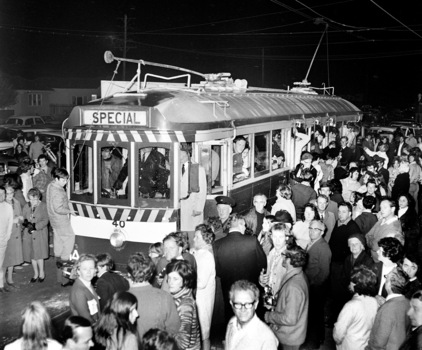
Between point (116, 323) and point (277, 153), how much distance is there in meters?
8.88

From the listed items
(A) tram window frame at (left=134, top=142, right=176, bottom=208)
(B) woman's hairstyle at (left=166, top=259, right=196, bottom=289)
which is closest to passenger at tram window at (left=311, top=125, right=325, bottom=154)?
(A) tram window frame at (left=134, top=142, right=176, bottom=208)

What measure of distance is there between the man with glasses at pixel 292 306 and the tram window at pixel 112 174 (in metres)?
3.92

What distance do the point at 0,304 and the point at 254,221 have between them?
14.3 ft

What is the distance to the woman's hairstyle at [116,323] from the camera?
14.9 ft

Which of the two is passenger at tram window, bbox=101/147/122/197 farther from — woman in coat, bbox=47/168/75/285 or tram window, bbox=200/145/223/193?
tram window, bbox=200/145/223/193

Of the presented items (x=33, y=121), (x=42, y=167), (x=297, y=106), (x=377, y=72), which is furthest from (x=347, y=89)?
(x=42, y=167)

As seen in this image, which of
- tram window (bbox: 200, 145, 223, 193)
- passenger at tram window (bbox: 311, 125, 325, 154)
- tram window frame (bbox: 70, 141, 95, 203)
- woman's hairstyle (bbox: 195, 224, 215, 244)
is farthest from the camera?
passenger at tram window (bbox: 311, 125, 325, 154)

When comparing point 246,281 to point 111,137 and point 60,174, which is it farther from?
point 60,174

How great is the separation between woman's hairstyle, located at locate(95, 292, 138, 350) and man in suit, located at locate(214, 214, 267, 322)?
262cm

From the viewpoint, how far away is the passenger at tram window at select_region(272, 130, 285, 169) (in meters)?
12.8

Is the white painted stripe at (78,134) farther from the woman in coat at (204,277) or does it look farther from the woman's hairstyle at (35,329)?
the woman's hairstyle at (35,329)

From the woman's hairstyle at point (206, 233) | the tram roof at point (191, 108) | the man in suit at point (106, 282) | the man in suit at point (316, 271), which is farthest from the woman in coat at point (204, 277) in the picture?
the tram roof at point (191, 108)

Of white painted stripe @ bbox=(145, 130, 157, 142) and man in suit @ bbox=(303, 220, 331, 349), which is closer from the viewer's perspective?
man in suit @ bbox=(303, 220, 331, 349)

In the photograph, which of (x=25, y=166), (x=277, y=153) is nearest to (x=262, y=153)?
(x=277, y=153)
